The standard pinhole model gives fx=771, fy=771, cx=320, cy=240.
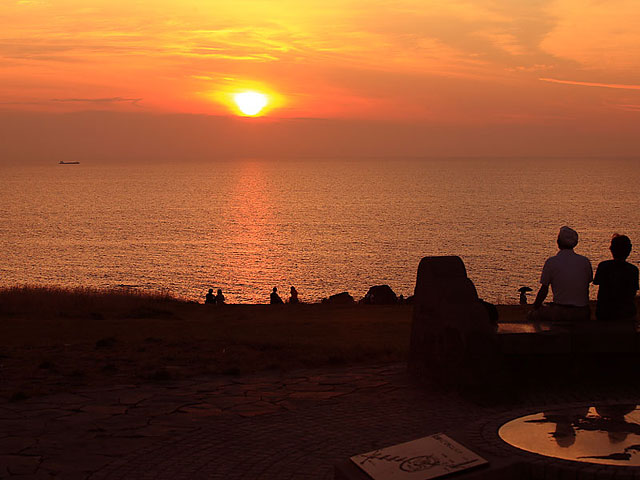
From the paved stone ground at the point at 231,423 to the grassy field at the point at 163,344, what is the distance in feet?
2.49

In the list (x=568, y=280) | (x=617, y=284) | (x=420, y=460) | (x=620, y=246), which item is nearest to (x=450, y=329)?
(x=568, y=280)

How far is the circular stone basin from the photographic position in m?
6.47

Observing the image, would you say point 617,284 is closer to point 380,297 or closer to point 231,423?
point 231,423

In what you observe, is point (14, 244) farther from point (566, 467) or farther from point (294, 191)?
point (294, 191)

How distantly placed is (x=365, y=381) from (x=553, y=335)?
2.67m

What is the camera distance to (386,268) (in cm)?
A: 6450

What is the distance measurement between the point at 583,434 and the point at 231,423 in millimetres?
3851

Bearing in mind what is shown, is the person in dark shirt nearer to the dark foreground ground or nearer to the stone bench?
the stone bench

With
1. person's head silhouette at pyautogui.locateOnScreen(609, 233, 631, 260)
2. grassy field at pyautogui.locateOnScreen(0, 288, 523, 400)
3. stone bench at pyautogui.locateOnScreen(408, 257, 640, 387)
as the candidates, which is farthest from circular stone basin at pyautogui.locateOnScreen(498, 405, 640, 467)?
Answer: grassy field at pyautogui.locateOnScreen(0, 288, 523, 400)

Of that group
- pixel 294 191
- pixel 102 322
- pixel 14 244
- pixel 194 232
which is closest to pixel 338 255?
pixel 194 232

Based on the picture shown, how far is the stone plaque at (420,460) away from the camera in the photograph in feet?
19.5

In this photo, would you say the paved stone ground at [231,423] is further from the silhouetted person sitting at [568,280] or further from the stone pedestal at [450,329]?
the silhouetted person sitting at [568,280]

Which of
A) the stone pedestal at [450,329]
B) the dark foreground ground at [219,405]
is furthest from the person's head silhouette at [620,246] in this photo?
the stone pedestal at [450,329]

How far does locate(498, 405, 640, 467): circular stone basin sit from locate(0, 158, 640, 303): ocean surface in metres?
42.1
